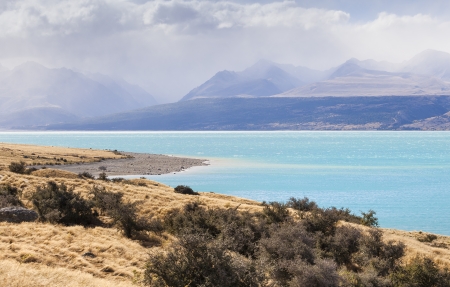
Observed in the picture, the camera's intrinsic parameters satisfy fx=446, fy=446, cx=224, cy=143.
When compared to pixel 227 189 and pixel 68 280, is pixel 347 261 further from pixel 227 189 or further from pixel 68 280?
pixel 227 189

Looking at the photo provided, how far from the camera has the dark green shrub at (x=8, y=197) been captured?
21031mm

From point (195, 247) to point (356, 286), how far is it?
18.1 feet

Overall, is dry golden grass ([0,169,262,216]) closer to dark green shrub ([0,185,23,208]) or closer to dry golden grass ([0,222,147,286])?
dark green shrub ([0,185,23,208])

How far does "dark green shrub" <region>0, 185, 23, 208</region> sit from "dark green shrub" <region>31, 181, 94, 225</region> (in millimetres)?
1094

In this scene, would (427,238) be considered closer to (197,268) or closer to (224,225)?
(224,225)

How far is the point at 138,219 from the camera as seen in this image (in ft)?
65.6

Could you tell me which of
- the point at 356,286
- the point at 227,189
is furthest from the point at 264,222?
the point at 227,189

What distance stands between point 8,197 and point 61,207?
3433 mm

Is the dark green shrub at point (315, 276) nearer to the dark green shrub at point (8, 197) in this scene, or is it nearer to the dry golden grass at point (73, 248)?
the dry golden grass at point (73, 248)

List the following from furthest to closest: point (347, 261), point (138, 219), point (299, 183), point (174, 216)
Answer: point (299, 183)
point (174, 216)
point (138, 219)
point (347, 261)

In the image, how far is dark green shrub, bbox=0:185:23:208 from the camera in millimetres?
21031

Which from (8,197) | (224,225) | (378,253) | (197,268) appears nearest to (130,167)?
(8,197)

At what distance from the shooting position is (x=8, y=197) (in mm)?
22219

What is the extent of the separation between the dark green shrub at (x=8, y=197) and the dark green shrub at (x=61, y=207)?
3.59ft
